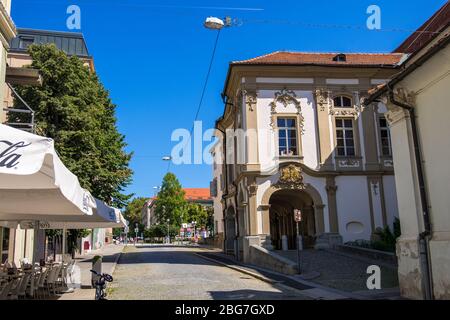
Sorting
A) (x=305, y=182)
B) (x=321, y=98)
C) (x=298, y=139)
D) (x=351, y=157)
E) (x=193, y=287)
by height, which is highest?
(x=321, y=98)

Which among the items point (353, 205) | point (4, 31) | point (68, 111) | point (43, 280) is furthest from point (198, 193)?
point (43, 280)

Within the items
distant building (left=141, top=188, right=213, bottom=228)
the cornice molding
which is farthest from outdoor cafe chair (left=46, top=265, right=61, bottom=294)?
distant building (left=141, top=188, right=213, bottom=228)

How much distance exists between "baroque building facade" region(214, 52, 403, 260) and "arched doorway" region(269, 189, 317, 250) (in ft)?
0.38

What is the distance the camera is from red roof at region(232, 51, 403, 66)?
26.8 meters

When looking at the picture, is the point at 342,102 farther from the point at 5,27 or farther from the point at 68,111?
the point at 5,27

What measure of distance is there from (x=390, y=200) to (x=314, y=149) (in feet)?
16.8

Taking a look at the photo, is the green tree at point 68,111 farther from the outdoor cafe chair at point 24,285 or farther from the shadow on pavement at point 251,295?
the shadow on pavement at point 251,295

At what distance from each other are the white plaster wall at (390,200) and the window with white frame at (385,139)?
1530mm

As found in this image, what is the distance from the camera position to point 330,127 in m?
26.7

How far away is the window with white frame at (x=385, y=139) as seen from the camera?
2708 cm

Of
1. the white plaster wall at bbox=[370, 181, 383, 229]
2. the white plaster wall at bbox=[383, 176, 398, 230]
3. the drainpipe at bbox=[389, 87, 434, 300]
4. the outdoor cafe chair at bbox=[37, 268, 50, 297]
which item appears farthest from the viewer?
the white plaster wall at bbox=[383, 176, 398, 230]

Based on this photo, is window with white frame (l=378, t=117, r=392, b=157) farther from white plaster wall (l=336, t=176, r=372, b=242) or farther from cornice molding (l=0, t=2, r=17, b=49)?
cornice molding (l=0, t=2, r=17, b=49)

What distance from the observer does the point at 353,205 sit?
2595 centimetres
